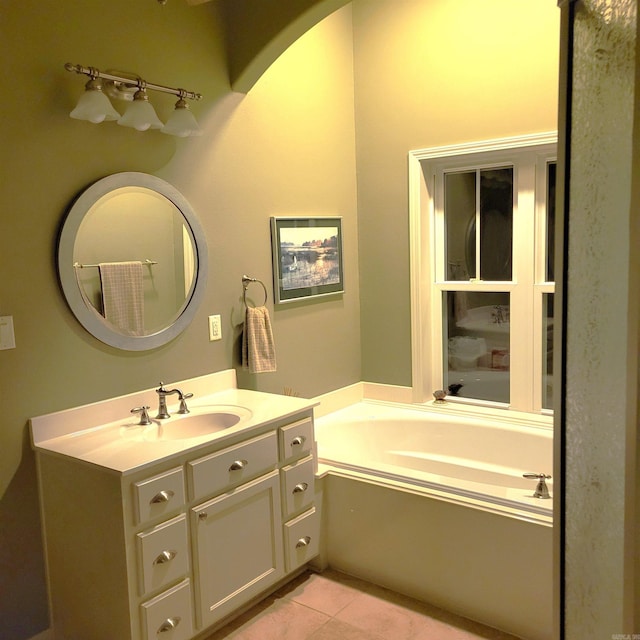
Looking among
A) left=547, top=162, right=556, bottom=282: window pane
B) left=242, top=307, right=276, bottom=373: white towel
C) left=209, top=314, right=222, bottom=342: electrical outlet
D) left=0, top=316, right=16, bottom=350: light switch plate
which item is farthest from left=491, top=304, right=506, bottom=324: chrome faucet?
left=0, top=316, right=16, bottom=350: light switch plate

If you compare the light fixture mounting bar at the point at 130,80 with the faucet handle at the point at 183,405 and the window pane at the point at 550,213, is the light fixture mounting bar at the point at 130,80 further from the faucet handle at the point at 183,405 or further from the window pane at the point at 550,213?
the window pane at the point at 550,213

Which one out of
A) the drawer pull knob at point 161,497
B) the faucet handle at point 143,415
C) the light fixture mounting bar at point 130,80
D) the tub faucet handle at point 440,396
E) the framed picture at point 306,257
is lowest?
the tub faucet handle at point 440,396

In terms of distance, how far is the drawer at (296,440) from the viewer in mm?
2561

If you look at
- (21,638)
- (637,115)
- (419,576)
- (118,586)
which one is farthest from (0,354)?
(637,115)

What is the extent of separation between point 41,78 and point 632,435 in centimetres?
221

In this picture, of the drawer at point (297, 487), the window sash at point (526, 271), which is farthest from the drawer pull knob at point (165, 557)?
the window sash at point (526, 271)

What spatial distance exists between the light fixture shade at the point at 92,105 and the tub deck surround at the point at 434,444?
174cm

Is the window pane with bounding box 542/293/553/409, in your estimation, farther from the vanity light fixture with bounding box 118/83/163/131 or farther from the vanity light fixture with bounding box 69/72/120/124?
the vanity light fixture with bounding box 69/72/120/124

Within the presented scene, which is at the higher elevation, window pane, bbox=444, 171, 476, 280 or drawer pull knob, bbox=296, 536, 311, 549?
window pane, bbox=444, 171, 476, 280

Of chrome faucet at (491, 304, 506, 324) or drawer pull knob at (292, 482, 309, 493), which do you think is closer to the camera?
drawer pull knob at (292, 482, 309, 493)

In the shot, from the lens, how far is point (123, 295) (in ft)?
8.21

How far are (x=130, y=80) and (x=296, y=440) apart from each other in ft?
5.17

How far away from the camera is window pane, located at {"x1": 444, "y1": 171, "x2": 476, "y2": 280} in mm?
3572

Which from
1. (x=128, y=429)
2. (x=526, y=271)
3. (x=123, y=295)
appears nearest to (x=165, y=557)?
(x=128, y=429)
